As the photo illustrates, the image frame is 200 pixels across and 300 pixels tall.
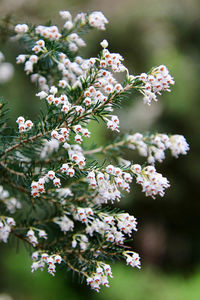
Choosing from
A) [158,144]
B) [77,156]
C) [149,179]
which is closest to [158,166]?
[158,144]

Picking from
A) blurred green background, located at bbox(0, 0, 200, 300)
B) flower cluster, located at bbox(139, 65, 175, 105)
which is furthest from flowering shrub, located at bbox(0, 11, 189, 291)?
blurred green background, located at bbox(0, 0, 200, 300)

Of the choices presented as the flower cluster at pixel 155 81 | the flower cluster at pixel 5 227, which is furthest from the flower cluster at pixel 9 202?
the flower cluster at pixel 155 81

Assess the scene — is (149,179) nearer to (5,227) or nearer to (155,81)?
(155,81)

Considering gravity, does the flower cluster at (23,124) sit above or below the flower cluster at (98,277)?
above

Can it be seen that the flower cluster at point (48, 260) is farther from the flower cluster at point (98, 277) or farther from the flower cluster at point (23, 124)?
the flower cluster at point (23, 124)

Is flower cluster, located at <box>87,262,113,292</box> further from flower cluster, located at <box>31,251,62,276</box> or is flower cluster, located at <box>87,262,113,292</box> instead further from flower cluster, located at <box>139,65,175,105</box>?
flower cluster, located at <box>139,65,175,105</box>

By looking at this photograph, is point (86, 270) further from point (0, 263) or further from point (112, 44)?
point (112, 44)

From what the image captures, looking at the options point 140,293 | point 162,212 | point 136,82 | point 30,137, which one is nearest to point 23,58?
point 30,137

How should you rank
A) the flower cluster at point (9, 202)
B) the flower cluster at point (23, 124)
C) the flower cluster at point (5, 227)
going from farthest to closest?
the flower cluster at point (9, 202) → the flower cluster at point (5, 227) → the flower cluster at point (23, 124)
